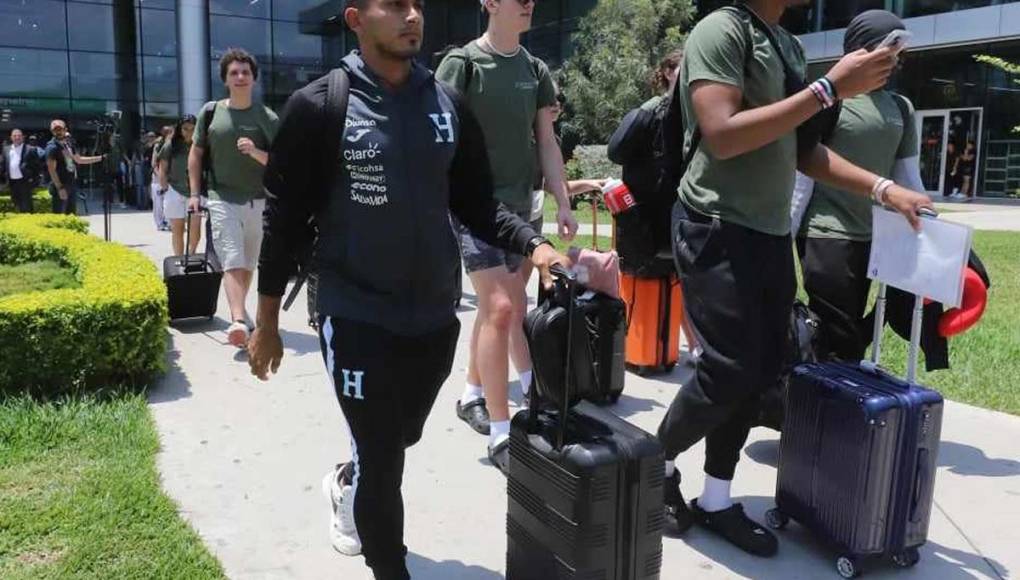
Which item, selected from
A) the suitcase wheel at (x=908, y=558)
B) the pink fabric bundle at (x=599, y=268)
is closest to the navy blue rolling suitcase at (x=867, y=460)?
the suitcase wheel at (x=908, y=558)

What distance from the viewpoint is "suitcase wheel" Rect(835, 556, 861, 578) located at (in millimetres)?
2877

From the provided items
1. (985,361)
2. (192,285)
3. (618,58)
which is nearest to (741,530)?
(985,361)

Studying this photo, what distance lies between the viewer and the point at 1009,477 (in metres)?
3.84

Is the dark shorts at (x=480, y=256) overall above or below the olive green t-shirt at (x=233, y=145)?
below

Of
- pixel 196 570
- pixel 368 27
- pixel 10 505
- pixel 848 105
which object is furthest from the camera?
pixel 848 105

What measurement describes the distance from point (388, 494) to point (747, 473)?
6.58ft

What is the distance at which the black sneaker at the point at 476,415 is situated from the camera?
4.27m

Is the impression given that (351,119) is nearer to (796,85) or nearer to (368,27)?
(368,27)

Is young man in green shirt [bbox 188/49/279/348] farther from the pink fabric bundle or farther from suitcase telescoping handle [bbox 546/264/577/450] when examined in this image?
suitcase telescoping handle [bbox 546/264/577/450]

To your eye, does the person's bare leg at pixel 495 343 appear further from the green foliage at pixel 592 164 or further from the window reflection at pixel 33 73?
the window reflection at pixel 33 73

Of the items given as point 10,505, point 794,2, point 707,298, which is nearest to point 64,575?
point 10,505

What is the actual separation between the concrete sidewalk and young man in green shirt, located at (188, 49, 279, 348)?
84cm

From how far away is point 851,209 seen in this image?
12.5 feet

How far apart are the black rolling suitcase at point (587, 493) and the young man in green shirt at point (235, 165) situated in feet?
12.3
